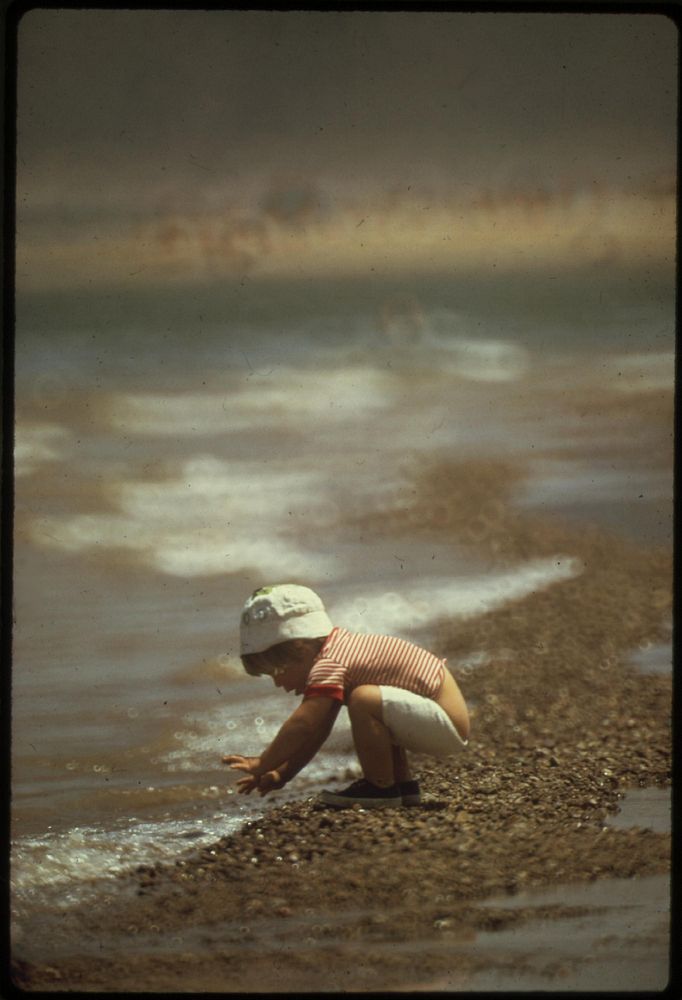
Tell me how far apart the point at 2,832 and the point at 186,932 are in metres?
0.30

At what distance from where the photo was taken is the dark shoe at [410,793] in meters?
1.71

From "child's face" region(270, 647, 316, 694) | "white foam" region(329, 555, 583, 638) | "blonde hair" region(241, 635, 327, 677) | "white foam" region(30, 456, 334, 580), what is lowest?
"child's face" region(270, 647, 316, 694)

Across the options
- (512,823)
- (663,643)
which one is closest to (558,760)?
(512,823)

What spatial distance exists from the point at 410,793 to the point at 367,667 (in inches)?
7.3

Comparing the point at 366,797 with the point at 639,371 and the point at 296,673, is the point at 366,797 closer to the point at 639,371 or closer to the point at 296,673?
the point at 296,673

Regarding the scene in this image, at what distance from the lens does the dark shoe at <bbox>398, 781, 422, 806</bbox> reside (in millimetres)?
1707

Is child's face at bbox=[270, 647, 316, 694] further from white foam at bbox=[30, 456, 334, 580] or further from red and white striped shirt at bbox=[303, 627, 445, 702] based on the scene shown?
white foam at bbox=[30, 456, 334, 580]

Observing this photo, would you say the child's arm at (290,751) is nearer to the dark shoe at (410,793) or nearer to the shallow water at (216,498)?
the shallow water at (216,498)

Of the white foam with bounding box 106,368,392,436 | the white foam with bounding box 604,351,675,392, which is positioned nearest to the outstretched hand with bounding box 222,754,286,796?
the white foam with bounding box 106,368,392,436

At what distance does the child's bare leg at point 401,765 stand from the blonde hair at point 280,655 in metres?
0.18

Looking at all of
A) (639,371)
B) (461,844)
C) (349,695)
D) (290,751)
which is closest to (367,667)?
(349,695)

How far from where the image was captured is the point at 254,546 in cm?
172

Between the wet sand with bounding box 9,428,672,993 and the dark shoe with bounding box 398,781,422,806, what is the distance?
14mm

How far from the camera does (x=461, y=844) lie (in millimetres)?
1701
